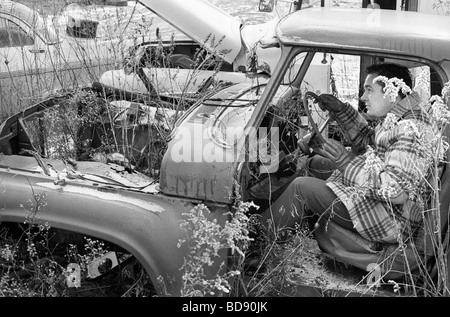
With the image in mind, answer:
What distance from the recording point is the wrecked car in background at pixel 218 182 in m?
3.05

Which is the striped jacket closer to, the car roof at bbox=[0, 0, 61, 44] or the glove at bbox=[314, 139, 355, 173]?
the glove at bbox=[314, 139, 355, 173]

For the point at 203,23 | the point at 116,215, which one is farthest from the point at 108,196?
the point at 203,23

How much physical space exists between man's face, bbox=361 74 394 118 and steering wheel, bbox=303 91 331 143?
0.31 meters

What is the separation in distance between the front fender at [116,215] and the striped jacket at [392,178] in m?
0.70

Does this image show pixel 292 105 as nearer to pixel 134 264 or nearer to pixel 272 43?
pixel 272 43

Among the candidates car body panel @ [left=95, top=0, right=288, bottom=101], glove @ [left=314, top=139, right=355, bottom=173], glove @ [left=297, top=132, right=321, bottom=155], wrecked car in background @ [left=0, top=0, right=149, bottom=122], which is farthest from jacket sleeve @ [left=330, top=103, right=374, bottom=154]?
wrecked car in background @ [left=0, top=0, right=149, bottom=122]

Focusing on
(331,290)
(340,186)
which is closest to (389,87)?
(340,186)

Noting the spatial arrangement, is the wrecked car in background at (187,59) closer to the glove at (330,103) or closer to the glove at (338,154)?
the glove at (330,103)

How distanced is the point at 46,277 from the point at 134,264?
1.69ft

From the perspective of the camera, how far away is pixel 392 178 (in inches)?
120

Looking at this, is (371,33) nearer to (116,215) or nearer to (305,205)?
(305,205)

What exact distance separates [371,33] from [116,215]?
154cm

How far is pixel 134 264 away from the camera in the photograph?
3.63m

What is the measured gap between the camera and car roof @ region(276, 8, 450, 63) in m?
3.00
